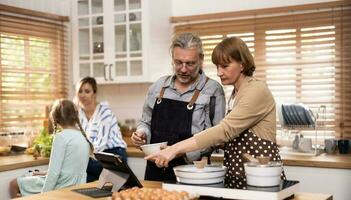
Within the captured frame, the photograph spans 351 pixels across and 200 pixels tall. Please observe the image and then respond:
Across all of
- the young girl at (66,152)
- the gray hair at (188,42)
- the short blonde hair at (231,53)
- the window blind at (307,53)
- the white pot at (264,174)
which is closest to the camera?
the white pot at (264,174)

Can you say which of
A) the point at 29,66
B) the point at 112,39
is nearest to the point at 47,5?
the point at 29,66

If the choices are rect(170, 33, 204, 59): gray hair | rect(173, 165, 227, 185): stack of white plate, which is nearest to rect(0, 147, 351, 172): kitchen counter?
rect(170, 33, 204, 59): gray hair

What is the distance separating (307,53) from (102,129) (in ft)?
5.55

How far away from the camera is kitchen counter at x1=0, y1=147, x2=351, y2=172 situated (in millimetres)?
3379

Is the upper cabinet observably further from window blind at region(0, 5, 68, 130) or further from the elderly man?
the elderly man

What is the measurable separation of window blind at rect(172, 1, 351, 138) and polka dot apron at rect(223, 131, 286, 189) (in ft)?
6.03

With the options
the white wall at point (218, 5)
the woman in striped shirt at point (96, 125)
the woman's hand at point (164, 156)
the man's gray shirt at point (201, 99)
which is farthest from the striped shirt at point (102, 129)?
the woman's hand at point (164, 156)

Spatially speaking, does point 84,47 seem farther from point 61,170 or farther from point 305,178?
point 305,178

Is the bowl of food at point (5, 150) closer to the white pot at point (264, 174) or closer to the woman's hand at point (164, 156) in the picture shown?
the woman's hand at point (164, 156)

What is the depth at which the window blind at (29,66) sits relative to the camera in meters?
4.32

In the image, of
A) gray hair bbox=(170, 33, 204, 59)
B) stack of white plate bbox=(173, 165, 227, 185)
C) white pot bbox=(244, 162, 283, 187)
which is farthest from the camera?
gray hair bbox=(170, 33, 204, 59)

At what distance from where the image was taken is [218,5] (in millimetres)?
4375

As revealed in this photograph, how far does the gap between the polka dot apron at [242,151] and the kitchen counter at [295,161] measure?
1.27 meters

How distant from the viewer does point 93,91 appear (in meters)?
4.11
